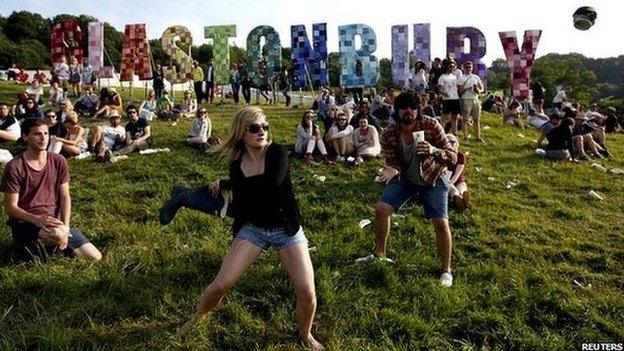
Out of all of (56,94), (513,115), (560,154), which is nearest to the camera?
(560,154)

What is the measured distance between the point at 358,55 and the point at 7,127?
10.3 meters

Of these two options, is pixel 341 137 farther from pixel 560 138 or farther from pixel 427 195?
pixel 427 195

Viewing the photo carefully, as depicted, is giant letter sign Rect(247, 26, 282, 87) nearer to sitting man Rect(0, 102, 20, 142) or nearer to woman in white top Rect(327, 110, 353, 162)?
woman in white top Rect(327, 110, 353, 162)

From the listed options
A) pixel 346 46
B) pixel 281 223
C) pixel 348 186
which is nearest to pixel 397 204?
pixel 281 223

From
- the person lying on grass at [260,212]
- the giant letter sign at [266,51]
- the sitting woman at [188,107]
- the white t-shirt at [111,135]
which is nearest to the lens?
the person lying on grass at [260,212]

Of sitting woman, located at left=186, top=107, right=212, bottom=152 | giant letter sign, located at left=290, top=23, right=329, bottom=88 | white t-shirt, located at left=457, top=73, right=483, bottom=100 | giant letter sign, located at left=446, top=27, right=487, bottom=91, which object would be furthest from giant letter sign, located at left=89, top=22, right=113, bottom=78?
white t-shirt, located at left=457, top=73, right=483, bottom=100

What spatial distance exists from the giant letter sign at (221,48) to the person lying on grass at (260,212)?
15.5 m

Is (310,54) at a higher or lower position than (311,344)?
higher

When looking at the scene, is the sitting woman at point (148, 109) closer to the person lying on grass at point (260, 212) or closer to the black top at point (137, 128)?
the black top at point (137, 128)

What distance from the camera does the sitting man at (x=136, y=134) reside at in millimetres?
10555

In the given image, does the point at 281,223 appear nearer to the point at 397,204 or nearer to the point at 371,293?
the point at 371,293

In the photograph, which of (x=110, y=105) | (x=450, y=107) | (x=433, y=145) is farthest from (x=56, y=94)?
(x=433, y=145)

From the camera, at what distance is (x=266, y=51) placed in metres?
18.0

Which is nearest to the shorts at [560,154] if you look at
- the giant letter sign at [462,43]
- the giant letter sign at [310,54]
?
the giant letter sign at [462,43]
